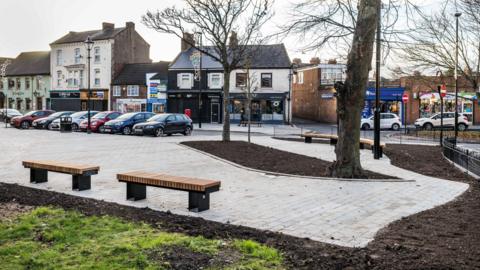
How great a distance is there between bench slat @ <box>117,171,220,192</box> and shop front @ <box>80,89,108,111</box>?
50708 millimetres

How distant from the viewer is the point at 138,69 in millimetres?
56469

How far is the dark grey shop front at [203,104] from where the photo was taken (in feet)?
165

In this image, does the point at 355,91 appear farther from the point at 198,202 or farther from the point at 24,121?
the point at 24,121

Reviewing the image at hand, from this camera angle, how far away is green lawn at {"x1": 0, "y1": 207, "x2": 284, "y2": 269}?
495 centimetres

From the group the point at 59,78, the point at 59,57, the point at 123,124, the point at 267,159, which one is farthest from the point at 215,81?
the point at 267,159

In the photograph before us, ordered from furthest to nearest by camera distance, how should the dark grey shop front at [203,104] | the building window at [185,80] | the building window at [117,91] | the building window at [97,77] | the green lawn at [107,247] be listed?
the building window at [97,77] → the building window at [117,91] → the building window at [185,80] → the dark grey shop front at [203,104] → the green lawn at [107,247]

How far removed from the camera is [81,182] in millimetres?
9812

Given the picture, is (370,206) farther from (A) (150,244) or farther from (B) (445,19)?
(B) (445,19)

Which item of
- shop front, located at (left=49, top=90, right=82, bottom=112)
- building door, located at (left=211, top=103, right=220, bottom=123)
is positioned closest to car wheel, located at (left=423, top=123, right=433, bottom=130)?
building door, located at (left=211, top=103, right=220, bottom=123)

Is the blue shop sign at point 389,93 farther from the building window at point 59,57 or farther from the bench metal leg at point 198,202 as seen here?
the bench metal leg at point 198,202

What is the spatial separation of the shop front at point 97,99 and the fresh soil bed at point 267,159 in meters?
39.6

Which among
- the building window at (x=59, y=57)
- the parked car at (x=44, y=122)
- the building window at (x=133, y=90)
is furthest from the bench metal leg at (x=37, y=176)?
the building window at (x=59, y=57)

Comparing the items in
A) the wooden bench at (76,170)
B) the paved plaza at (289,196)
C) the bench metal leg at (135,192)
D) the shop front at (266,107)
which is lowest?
the paved plaza at (289,196)

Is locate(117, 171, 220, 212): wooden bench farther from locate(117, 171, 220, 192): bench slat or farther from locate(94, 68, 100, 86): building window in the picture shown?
locate(94, 68, 100, 86): building window
